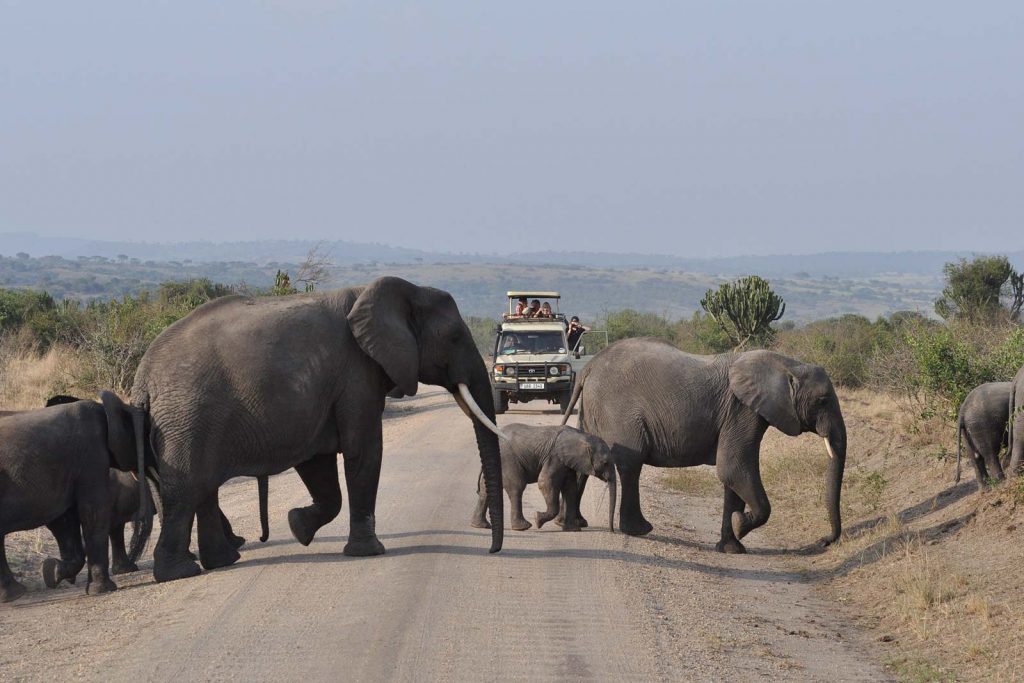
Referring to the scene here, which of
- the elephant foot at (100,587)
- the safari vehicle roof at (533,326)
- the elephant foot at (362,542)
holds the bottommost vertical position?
the elephant foot at (100,587)

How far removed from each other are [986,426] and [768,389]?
2762mm

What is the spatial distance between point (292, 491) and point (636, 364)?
527 cm

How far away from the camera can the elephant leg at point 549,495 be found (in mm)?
13312

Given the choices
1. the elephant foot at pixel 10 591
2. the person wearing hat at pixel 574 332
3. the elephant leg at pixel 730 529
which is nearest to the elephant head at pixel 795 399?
the elephant leg at pixel 730 529

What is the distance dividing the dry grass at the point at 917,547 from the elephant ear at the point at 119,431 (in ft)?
20.0

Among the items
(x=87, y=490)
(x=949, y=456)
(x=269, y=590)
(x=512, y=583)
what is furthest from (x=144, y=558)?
(x=949, y=456)

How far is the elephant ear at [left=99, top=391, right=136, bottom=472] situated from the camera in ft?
35.8

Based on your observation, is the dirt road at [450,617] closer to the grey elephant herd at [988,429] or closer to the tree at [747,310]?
the grey elephant herd at [988,429]

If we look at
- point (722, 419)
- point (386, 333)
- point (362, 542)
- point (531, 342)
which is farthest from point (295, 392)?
point (531, 342)

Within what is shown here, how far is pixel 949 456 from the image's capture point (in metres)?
16.2

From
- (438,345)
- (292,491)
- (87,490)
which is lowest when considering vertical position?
(292,491)

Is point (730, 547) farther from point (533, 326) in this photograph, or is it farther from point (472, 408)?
point (533, 326)

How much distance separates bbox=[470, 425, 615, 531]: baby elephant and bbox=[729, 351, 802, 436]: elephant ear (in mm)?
1520

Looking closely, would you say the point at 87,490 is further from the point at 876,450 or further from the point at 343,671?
the point at 876,450
